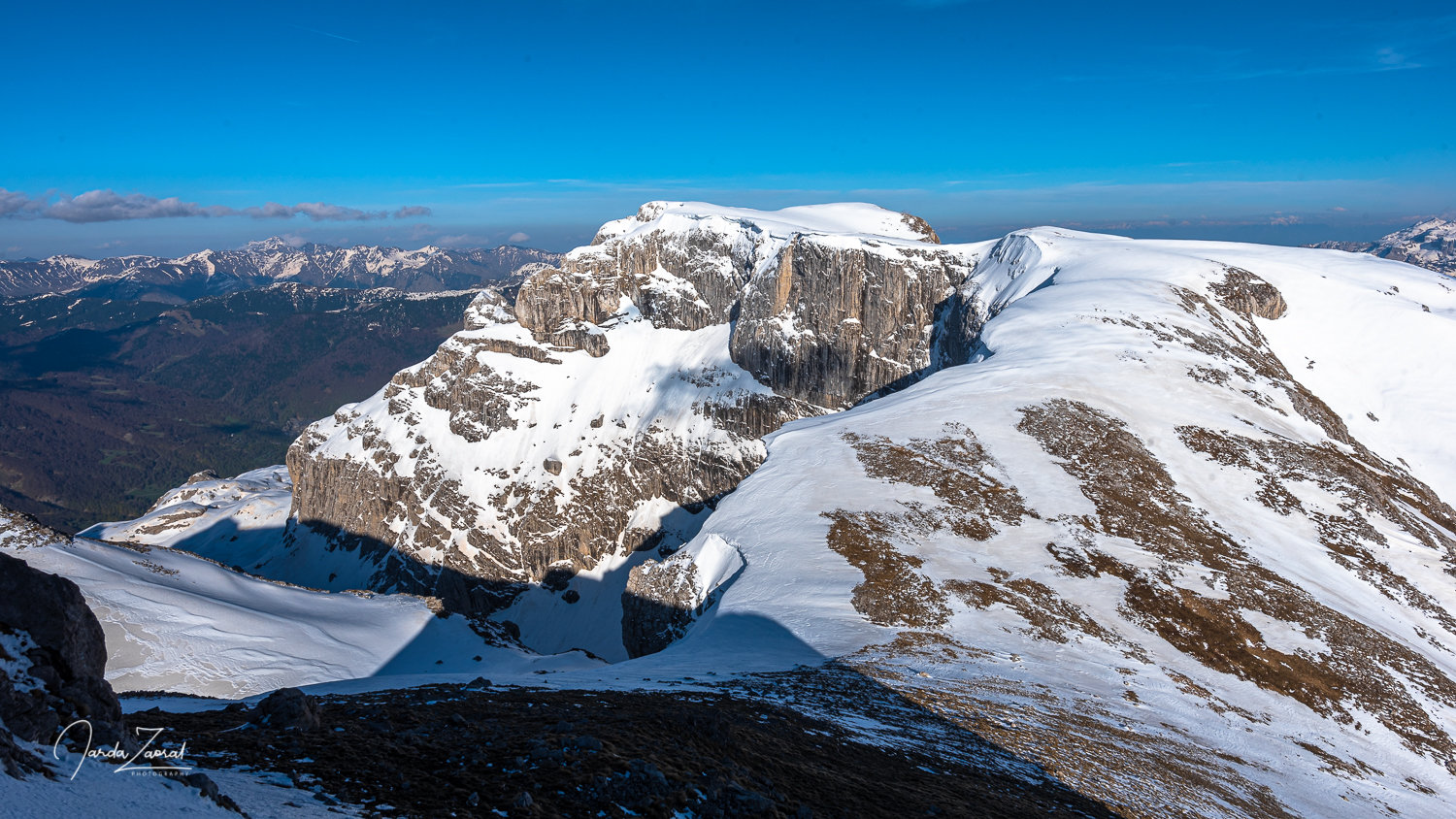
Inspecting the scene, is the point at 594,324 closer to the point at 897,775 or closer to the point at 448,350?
the point at 448,350

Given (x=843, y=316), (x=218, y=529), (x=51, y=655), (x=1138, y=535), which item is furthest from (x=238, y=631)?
(x=218, y=529)

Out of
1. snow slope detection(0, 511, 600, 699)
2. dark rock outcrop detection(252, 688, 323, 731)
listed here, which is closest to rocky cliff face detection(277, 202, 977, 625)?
snow slope detection(0, 511, 600, 699)

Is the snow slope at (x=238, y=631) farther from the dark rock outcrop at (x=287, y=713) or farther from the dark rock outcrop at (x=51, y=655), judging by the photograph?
the dark rock outcrop at (x=51, y=655)

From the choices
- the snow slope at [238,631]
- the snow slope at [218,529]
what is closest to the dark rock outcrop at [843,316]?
the snow slope at [238,631]

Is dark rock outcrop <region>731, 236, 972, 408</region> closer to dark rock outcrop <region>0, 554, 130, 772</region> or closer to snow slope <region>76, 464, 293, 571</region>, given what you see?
dark rock outcrop <region>0, 554, 130, 772</region>

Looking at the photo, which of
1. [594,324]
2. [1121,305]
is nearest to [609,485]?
[594,324]

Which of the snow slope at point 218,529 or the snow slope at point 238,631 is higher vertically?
the snow slope at point 238,631

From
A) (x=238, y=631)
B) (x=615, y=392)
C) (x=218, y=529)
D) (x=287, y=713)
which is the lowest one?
(x=218, y=529)

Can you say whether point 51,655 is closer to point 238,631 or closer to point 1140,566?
point 238,631
